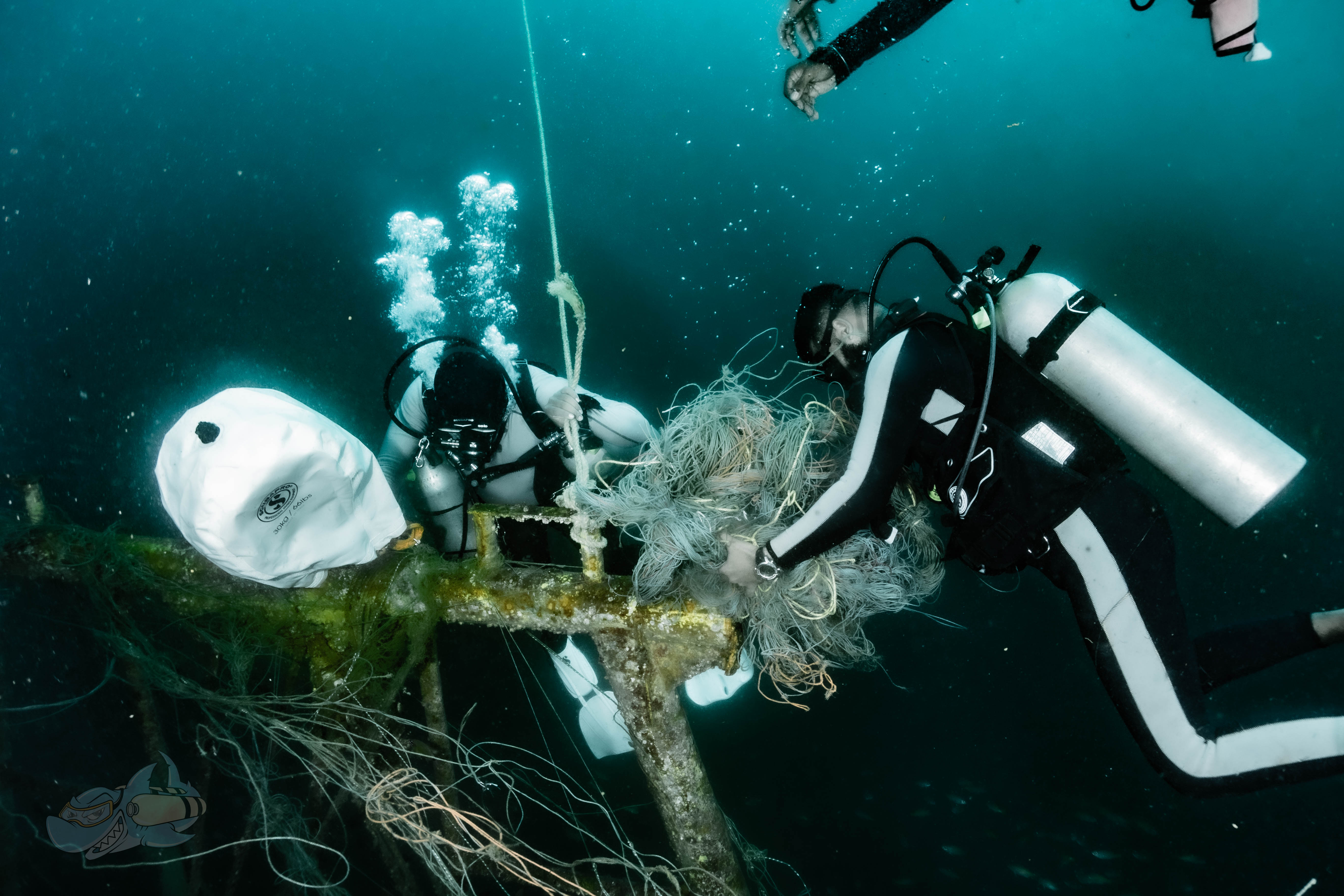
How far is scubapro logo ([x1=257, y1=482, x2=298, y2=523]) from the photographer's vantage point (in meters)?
2.23

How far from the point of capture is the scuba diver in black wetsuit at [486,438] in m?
3.48

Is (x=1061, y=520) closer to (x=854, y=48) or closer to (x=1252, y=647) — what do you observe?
(x=1252, y=647)

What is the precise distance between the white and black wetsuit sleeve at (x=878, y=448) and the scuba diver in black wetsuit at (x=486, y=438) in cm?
142

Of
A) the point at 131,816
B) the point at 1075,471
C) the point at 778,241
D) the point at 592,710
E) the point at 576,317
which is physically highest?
the point at 778,241

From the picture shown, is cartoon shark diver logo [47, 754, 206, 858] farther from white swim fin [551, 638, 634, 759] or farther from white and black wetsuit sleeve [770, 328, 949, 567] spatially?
white and black wetsuit sleeve [770, 328, 949, 567]

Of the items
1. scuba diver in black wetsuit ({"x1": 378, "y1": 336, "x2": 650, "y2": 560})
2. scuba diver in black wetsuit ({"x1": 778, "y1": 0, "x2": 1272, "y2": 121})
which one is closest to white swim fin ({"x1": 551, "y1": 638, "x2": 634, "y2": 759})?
scuba diver in black wetsuit ({"x1": 378, "y1": 336, "x2": 650, "y2": 560})

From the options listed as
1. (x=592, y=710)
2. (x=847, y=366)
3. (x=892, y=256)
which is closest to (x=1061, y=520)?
(x=847, y=366)

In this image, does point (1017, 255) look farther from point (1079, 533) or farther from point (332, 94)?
point (332, 94)

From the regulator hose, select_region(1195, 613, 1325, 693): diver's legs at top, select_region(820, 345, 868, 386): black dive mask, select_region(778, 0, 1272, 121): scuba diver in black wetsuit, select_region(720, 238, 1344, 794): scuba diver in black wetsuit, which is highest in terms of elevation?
select_region(778, 0, 1272, 121): scuba diver in black wetsuit

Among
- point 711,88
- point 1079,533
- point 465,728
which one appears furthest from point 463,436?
point 711,88

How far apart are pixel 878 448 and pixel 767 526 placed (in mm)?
608

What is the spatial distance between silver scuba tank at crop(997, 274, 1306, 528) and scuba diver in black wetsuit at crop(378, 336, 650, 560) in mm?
2130

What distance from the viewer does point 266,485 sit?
218cm

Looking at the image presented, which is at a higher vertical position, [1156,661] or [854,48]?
[854,48]
